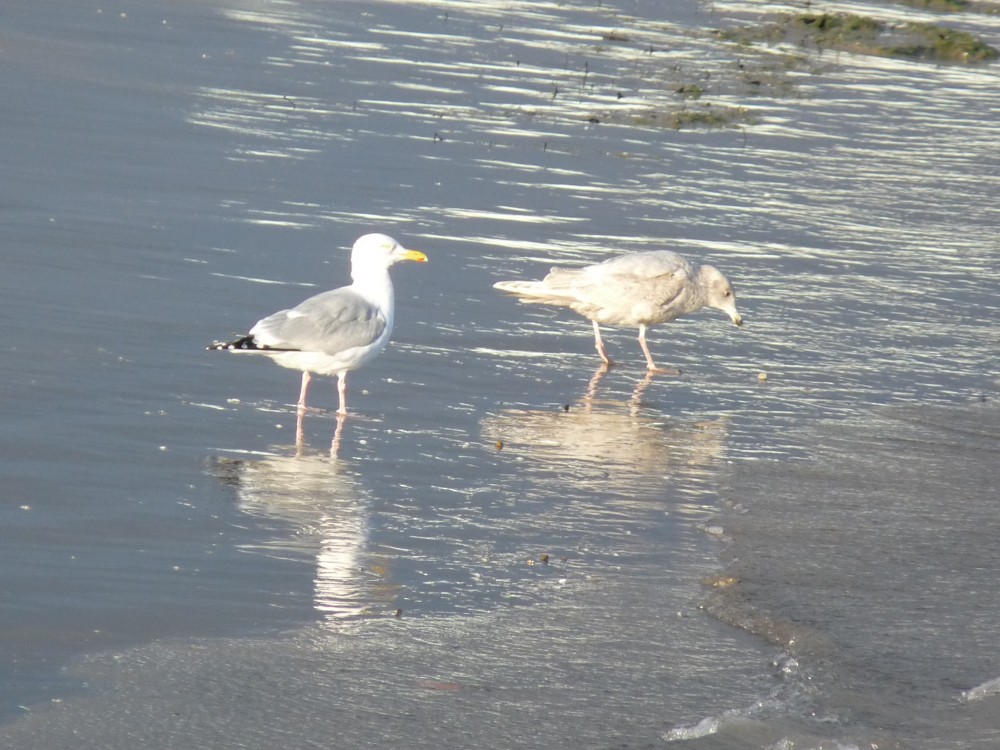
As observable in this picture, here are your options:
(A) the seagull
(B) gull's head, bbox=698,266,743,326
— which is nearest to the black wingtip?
(A) the seagull

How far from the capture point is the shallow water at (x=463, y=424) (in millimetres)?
4938

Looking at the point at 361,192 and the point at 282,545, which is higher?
the point at 361,192

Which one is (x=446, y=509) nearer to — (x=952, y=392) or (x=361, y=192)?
(x=952, y=392)

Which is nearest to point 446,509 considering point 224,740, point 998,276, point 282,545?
point 282,545

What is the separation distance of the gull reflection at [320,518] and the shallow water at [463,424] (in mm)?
22

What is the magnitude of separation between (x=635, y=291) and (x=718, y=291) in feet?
1.80

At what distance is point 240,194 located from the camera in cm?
1176

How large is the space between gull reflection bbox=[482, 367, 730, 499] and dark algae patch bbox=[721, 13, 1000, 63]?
51.1 feet

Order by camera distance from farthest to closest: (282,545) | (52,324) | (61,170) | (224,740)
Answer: (61,170) < (52,324) < (282,545) < (224,740)

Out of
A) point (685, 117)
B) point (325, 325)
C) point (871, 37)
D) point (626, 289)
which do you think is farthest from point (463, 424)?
point (871, 37)

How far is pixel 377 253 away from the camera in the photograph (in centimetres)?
872

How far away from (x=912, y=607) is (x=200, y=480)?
272 cm

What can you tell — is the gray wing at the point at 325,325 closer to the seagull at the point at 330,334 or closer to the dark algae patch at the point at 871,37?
the seagull at the point at 330,334

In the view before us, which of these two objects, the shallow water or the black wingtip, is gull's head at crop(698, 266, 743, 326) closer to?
the shallow water
